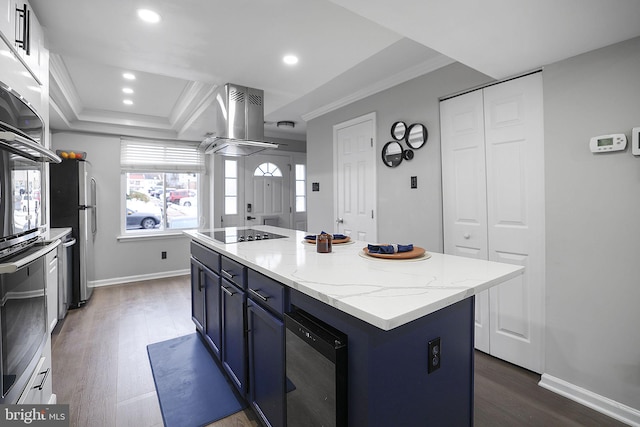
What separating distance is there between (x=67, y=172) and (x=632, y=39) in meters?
4.95

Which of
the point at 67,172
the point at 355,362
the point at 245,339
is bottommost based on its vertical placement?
the point at 245,339

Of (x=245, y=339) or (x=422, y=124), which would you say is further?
(x=422, y=124)

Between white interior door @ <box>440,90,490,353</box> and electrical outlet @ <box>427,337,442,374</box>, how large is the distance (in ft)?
4.91

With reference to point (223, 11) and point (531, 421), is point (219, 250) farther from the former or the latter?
point (531, 421)

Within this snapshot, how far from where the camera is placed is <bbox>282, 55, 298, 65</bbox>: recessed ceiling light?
2.45 meters

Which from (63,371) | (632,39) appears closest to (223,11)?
(632,39)

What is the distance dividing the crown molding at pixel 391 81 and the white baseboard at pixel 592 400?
241 cm

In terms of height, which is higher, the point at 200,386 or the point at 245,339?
the point at 245,339

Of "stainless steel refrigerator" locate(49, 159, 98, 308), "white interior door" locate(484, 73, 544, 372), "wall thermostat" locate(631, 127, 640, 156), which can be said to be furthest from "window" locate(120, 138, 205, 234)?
"wall thermostat" locate(631, 127, 640, 156)

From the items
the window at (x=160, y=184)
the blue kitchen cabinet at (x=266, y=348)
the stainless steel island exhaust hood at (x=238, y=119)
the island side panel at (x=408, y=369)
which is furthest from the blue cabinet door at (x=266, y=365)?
the window at (x=160, y=184)

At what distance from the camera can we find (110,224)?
474 centimetres

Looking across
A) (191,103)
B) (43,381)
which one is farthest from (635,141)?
(191,103)

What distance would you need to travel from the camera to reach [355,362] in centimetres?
103

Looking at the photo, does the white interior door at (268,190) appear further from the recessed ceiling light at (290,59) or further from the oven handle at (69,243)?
the recessed ceiling light at (290,59)
